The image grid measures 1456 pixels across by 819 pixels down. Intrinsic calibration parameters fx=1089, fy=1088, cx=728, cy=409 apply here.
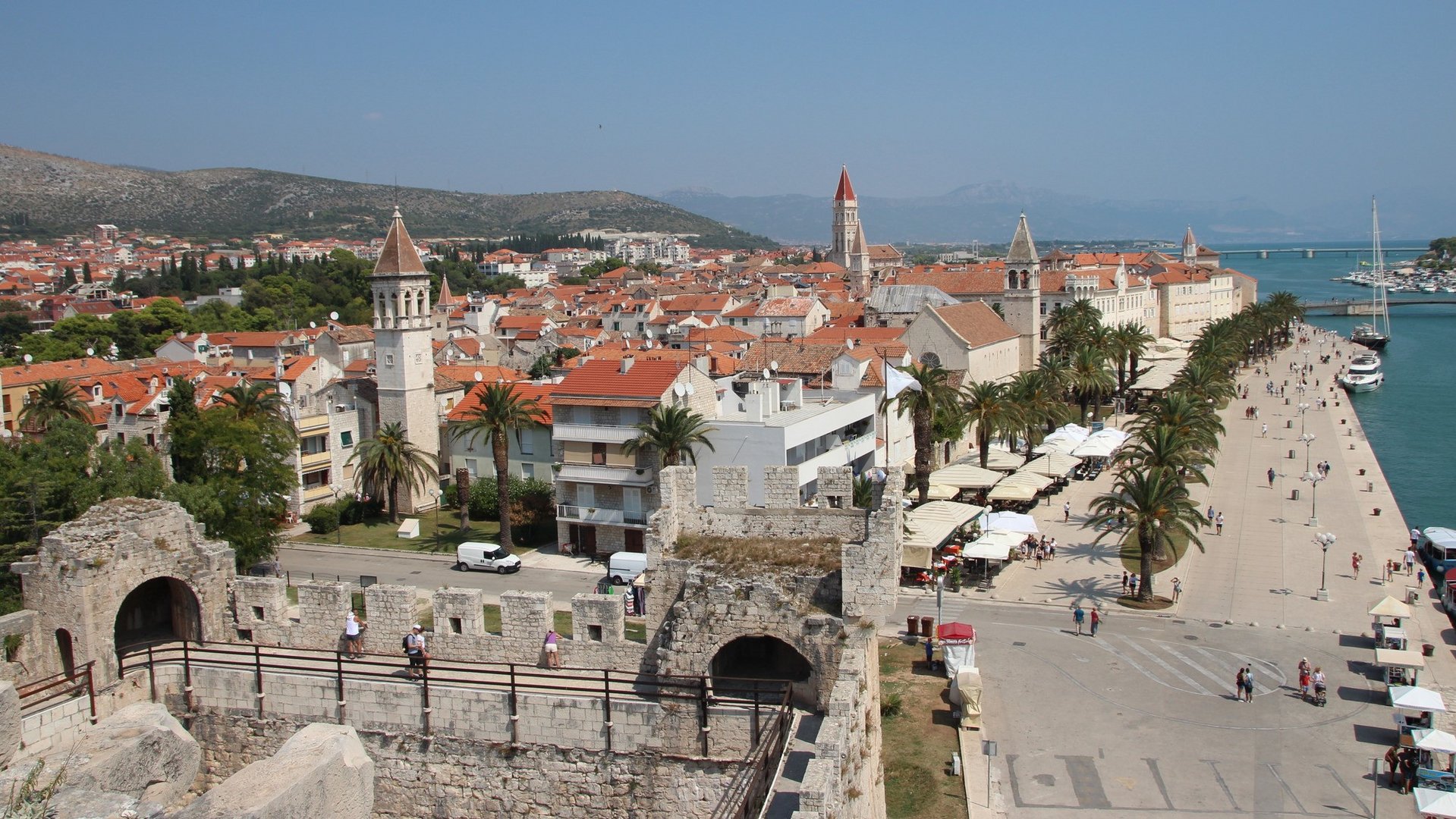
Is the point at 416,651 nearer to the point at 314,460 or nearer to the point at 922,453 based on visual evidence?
the point at 922,453

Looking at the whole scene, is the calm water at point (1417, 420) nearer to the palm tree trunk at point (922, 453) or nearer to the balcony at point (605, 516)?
the palm tree trunk at point (922, 453)

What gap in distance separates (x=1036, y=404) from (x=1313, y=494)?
1256 centimetres

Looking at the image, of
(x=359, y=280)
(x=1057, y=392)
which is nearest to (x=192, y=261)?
(x=359, y=280)

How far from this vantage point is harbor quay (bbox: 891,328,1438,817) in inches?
799

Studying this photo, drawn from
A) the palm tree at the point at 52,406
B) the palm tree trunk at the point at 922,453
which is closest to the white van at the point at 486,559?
the palm tree trunk at the point at 922,453

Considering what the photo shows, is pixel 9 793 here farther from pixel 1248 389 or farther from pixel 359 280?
pixel 359 280

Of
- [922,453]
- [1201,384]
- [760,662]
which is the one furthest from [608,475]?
[1201,384]

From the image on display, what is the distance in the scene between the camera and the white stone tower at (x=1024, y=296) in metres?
Result: 83.9

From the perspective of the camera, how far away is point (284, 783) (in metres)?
12.5

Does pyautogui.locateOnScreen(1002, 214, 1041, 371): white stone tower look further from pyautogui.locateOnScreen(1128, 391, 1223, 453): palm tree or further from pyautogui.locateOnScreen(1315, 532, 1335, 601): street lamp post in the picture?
pyautogui.locateOnScreen(1315, 532, 1335, 601): street lamp post

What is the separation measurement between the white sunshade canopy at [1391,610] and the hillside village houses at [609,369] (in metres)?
15.2

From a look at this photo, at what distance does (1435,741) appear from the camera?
66.9 feet

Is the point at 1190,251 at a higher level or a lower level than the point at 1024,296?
higher

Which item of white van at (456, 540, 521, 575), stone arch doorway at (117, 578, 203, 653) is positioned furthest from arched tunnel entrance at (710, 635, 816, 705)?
white van at (456, 540, 521, 575)
